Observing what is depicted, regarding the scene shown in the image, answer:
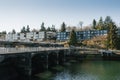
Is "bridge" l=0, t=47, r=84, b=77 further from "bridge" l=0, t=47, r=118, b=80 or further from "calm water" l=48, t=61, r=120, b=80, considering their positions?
"calm water" l=48, t=61, r=120, b=80

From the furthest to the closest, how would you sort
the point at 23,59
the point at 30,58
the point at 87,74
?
the point at 87,74, the point at 23,59, the point at 30,58

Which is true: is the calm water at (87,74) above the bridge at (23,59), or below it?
below

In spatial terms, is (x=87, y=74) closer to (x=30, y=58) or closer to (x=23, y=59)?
(x=30, y=58)

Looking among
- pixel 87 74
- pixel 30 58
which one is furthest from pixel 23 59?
pixel 87 74

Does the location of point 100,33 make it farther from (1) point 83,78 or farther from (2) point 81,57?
(1) point 83,78

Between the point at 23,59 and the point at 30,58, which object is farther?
the point at 23,59

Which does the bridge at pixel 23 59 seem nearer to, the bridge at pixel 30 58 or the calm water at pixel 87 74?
the bridge at pixel 30 58

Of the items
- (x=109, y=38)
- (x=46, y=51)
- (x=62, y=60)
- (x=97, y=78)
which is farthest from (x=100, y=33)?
(x=97, y=78)

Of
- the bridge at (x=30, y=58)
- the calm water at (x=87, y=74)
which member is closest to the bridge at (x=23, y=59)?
the bridge at (x=30, y=58)

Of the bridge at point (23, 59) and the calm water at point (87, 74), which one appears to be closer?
the bridge at point (23, 59)

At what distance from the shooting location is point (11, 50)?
47031 mm

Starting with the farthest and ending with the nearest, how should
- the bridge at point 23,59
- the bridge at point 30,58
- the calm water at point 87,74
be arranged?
the calm water at point 87,74 → the bridge at point 30,58 → the bridge at point 23,59

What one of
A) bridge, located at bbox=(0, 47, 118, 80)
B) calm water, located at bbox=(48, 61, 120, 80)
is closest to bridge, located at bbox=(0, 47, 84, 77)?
bridge, located at bbox=(0, 47, 118, 80)

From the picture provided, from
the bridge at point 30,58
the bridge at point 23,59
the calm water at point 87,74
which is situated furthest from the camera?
the calm water at point 87,74
